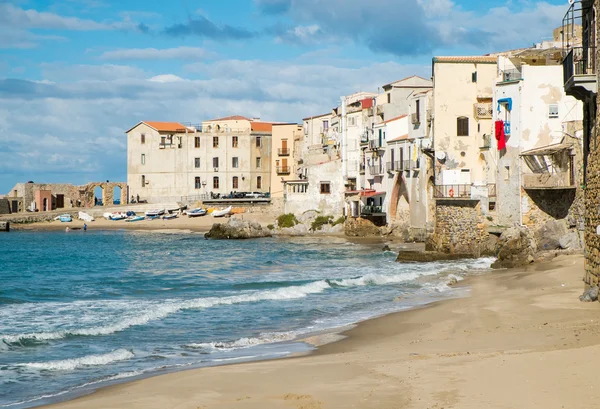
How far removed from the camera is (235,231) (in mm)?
71688

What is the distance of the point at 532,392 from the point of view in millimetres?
11016

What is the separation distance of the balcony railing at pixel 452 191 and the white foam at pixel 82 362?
102ft

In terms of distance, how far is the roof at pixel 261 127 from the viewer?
99.5 m

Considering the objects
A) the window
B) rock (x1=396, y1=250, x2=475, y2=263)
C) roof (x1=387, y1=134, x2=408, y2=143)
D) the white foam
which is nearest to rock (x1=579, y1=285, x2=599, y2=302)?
the white foam

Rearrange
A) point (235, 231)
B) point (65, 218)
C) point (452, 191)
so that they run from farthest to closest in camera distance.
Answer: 1. point (65, 218)
2. point (235, 231)
3. point (452, 191)

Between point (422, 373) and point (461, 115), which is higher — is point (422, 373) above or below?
below

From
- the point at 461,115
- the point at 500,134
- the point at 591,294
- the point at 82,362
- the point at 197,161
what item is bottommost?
the point at 82,362

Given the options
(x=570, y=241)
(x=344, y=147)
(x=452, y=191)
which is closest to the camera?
(x=570, y=241)

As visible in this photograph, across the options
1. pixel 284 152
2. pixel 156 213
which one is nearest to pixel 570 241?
pixel 284 152

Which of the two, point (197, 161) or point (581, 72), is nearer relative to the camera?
point (581, 72)

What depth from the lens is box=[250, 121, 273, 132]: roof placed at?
99.5 m

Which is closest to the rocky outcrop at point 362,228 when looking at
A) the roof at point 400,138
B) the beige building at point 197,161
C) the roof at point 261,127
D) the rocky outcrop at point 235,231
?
the roof at point 400,138

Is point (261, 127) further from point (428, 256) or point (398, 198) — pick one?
point (428, 256)

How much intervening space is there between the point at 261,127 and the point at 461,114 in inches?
2021
